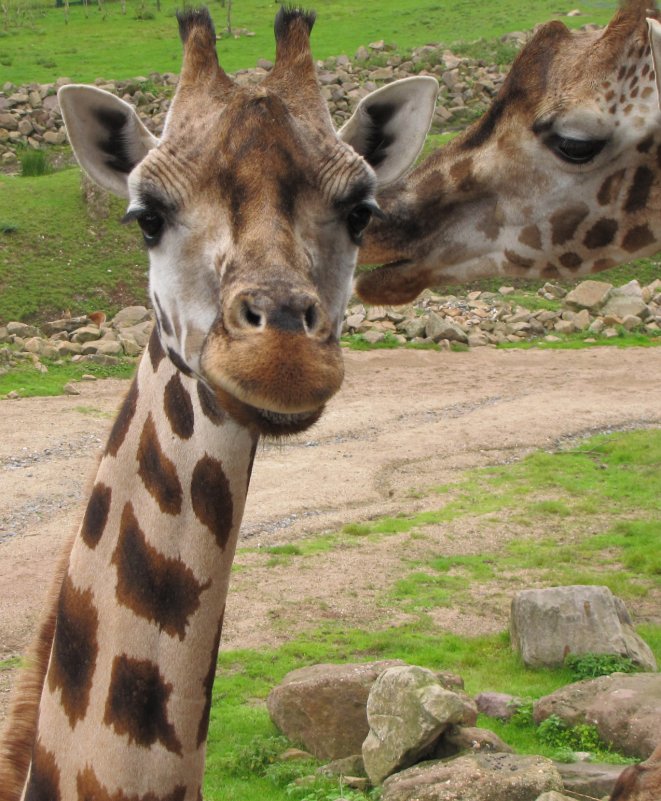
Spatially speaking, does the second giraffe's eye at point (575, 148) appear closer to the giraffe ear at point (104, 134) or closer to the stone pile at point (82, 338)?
the giraffe ear at point (104, 134)

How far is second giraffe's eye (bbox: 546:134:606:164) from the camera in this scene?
6.43 metres

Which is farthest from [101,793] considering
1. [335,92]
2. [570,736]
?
[335,92]

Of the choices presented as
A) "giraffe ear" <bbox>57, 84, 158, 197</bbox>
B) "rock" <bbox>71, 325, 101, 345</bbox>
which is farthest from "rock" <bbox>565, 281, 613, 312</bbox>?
"giraffe ear" <bbox>57, 84, 158, 197</bbox>

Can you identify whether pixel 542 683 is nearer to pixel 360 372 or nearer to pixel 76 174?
pixel 360 372

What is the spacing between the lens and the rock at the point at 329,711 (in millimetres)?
8047

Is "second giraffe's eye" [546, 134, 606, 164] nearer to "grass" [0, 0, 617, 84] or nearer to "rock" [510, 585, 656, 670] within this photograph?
"rock" [510, 585, 656, 670]

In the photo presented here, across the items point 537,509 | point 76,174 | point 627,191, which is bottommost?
point 537,509

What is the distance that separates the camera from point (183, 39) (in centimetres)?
428

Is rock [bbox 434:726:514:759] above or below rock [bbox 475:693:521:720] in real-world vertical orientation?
below

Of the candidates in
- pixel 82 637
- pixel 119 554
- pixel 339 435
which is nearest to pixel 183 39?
pixel 119 554

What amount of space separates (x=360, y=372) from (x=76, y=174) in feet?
44.8

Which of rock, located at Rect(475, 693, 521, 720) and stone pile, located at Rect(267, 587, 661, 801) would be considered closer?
stone pile, located at Rect(267, 587, 661, 801)

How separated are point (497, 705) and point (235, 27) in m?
48.3

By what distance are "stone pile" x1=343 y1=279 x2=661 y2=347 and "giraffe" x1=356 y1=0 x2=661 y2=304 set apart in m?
15.4
